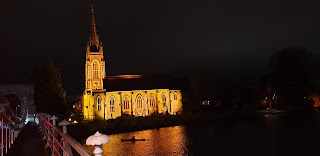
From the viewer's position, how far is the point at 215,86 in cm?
7400

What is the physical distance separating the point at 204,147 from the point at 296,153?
385 inches

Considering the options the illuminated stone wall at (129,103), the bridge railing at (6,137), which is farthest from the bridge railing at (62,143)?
the illuminated stone wall at (129,103)

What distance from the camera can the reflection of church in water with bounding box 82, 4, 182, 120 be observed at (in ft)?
210

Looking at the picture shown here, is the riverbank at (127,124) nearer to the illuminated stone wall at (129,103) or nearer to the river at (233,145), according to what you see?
the illuminated stone wall at (129,103)

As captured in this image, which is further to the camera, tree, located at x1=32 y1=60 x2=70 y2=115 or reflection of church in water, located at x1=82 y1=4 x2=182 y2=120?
reflection of church in water, located at x1=82 y1=4 x2=182 y2=120

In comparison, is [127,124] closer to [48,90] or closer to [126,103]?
[126,103]

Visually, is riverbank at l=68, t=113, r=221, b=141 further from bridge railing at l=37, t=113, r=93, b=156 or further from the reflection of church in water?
bridge railing at l=37, t=113, r=93, b=156

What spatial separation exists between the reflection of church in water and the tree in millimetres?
10411

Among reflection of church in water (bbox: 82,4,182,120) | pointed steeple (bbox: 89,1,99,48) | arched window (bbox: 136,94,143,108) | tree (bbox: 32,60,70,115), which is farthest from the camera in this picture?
pointed steeple (bbox: 89,1,99,48)

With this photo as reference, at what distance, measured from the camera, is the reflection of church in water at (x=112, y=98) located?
210ft

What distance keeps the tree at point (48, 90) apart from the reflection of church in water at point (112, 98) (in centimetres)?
1041

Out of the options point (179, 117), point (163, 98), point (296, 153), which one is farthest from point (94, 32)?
point (296, 153)

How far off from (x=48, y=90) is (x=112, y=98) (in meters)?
16.8

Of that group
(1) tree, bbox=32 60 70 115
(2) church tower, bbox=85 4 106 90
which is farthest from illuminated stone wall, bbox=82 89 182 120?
(1) tree, bbox=32 60 70 115
